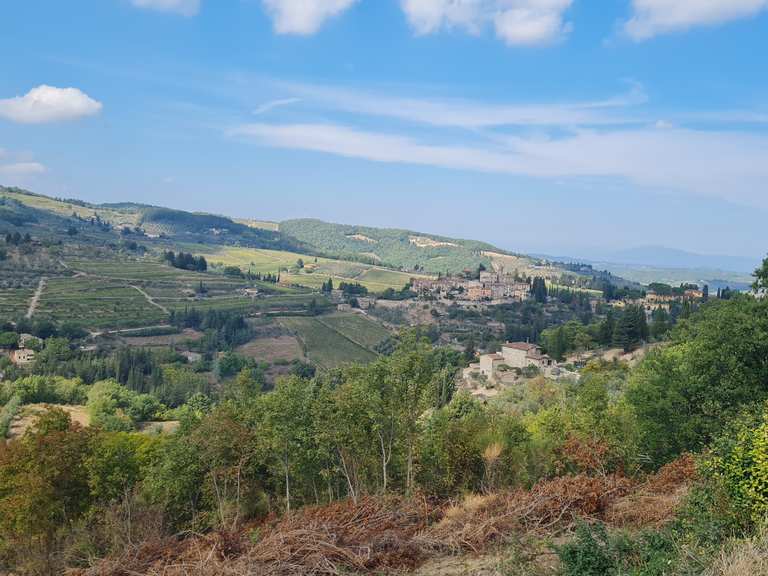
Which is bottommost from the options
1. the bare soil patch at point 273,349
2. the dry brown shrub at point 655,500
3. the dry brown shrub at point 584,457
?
the bare soil patch at point 273,349

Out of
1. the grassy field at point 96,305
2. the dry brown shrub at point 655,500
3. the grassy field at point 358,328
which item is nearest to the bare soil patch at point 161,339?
the grassy field at point 96,305

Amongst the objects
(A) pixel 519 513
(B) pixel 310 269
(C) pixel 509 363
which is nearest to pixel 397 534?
(A) pixel 519 513

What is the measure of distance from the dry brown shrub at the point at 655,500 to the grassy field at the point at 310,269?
428 ft

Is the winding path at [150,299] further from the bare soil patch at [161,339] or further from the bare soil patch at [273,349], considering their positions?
the bare soil patch at [273,349]

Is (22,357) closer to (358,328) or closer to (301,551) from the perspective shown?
(358,328)

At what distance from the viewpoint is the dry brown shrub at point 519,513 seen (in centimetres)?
810

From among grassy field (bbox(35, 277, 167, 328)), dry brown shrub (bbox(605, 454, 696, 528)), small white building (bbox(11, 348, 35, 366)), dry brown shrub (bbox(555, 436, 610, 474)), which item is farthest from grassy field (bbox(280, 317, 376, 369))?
dry brown shrub (bbox(605, 454, 696, 528))

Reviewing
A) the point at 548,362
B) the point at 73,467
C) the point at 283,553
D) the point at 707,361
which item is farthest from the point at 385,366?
the point at 548,362

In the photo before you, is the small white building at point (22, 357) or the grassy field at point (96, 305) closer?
the small white building at point (22, 357)

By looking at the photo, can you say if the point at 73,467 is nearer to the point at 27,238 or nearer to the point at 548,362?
the point at 548,362

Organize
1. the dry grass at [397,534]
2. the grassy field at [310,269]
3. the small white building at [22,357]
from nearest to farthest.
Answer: the dry grass at [397,534] < the small white building at [22,357] < the grassy field at [310,269]

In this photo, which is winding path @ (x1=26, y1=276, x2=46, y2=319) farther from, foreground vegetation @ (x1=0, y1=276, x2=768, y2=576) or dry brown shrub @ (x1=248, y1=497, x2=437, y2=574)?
dry brown shrub @ (x1=248, y1=497, x2=437, y2=574)

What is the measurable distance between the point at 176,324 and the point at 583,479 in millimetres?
86058

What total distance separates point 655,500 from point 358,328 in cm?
8924
